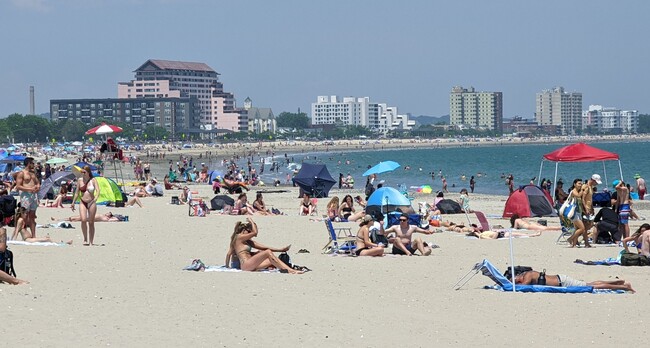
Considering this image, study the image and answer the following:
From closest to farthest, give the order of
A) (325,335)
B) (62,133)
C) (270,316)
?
1. (325,335)
2. (270,316)
3. (62,133)

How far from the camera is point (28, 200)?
1491 cm

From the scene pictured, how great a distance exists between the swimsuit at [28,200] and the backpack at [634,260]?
26.4 feet

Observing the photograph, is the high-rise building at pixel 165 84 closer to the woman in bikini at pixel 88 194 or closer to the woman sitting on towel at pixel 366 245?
the woman in bikini at pixel 88 194

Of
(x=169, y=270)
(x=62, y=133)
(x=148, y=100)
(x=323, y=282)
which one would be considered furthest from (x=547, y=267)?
(x=148, y=100)

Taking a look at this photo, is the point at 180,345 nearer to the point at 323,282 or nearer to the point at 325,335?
the point at 325,335

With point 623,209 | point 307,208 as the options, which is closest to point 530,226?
point 623,209

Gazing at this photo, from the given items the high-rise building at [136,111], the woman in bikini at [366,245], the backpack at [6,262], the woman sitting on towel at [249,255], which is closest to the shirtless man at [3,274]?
the backpack at [6,262]

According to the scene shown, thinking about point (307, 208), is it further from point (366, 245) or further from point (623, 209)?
point (623, 209)

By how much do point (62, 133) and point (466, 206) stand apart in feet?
447

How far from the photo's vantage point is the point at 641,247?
528 inches

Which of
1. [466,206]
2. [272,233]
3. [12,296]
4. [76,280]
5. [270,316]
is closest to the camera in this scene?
[270,316]

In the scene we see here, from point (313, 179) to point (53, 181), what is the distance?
7114 mm

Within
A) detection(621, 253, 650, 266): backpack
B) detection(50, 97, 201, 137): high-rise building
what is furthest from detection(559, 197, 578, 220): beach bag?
detection(50, 97, 201, 137): high-rise building

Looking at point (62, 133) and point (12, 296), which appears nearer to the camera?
point (12, 296)
